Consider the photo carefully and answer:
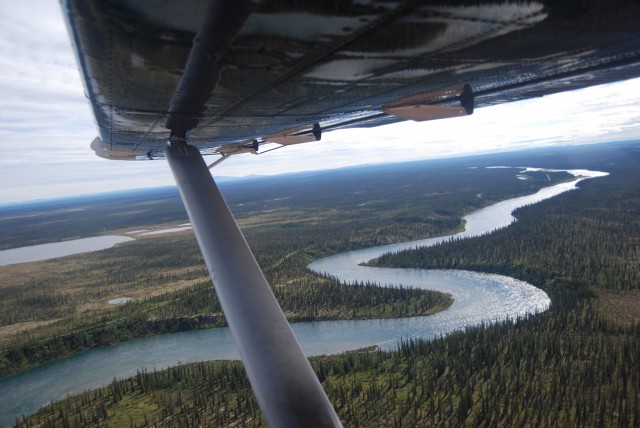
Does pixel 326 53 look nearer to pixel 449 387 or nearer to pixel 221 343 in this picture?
pixel 449 387

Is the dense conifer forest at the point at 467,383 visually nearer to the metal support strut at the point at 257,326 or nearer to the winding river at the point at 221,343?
the winding river at the point at 221,343

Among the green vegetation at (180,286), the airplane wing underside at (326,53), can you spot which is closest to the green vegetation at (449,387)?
the green vegetation at (180,286)


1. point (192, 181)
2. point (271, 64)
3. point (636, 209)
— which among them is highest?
point (271, 64)

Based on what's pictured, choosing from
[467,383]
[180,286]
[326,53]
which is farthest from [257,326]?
[180,286]

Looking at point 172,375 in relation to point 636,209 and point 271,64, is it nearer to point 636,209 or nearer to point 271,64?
point 271,64

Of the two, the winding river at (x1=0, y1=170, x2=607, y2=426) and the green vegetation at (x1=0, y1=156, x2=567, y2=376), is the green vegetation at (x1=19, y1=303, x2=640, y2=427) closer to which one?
the winding river at (x1=0, y1=170, x2=607, y2=426)

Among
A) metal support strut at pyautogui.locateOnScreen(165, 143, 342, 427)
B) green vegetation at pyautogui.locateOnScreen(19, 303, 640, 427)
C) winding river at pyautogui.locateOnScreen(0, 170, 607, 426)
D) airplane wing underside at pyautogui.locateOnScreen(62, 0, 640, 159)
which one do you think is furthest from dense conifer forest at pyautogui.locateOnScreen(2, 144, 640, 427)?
airplane wing underside at pyautogui.locateOnScreen(62, 0, 640, 159)

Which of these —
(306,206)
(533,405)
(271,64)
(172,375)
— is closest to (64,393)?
(172,375)
